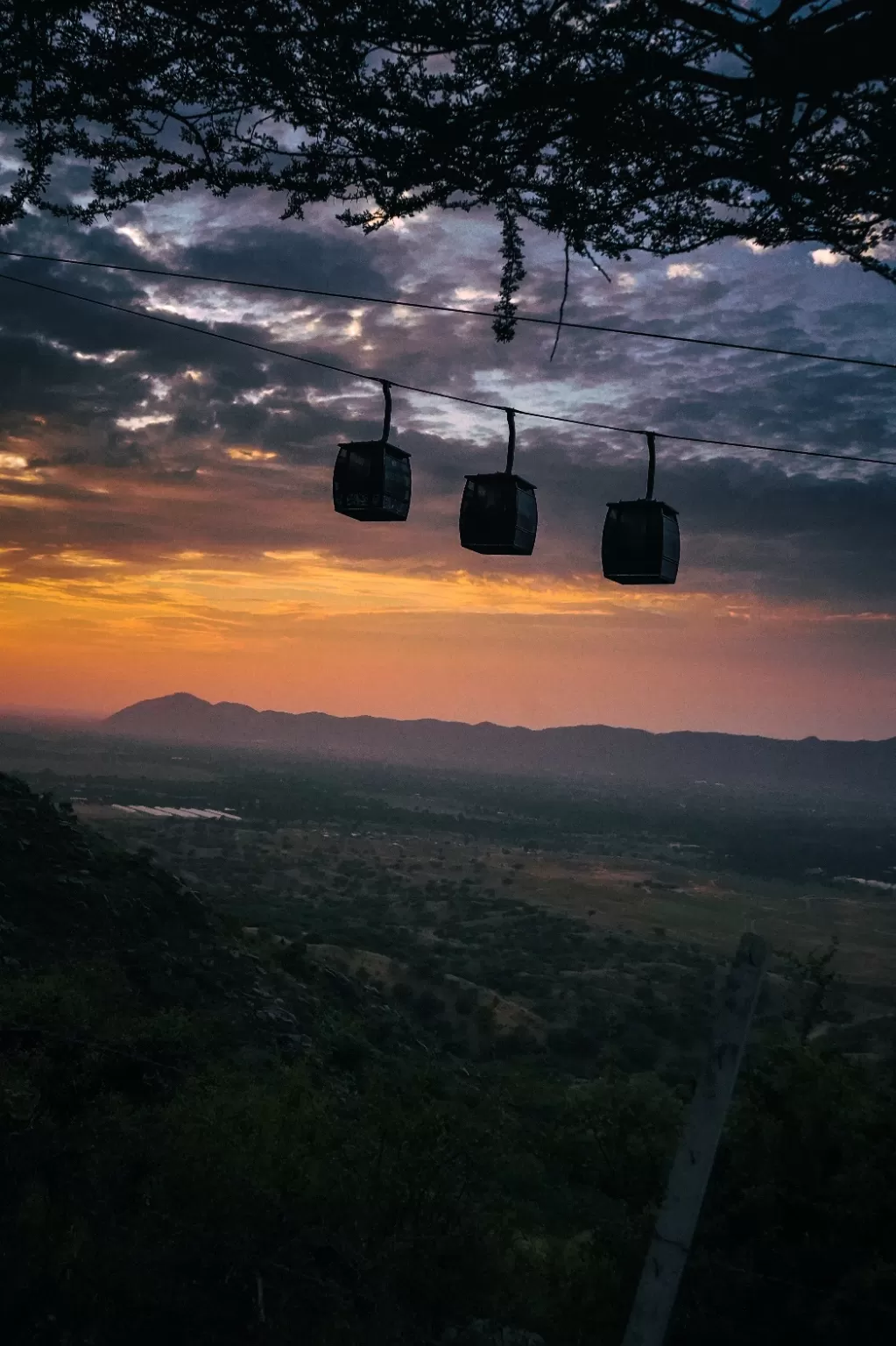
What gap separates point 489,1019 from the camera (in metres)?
32.0

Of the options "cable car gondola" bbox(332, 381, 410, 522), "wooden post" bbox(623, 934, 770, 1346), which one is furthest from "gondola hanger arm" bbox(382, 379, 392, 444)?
"wooden post" bbox(623, 934, 770, 1346)

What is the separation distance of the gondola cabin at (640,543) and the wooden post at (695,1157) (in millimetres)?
3524

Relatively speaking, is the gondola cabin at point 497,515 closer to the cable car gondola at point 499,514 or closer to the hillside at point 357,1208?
the cable car gondola at point 499,514

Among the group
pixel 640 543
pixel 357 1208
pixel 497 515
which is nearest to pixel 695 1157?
pixel 640 543

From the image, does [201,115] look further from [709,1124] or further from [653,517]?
[709,1124]

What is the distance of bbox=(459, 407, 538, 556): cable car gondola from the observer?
20.8 feet

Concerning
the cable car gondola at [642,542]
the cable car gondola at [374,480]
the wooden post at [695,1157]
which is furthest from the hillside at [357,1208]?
the cable car gondola at [374,480]

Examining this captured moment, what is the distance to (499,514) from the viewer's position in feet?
20.9

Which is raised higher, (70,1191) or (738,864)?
(70,1191)

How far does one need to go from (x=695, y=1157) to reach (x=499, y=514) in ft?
14.2

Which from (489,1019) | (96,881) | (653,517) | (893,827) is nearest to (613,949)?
(489,1019)

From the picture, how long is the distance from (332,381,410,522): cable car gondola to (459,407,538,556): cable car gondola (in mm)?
496

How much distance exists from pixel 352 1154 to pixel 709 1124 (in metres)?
7.28

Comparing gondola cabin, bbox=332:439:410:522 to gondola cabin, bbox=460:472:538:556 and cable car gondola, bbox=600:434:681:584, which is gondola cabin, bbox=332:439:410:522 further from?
cable car gondola, bbox=600:434:681:584
